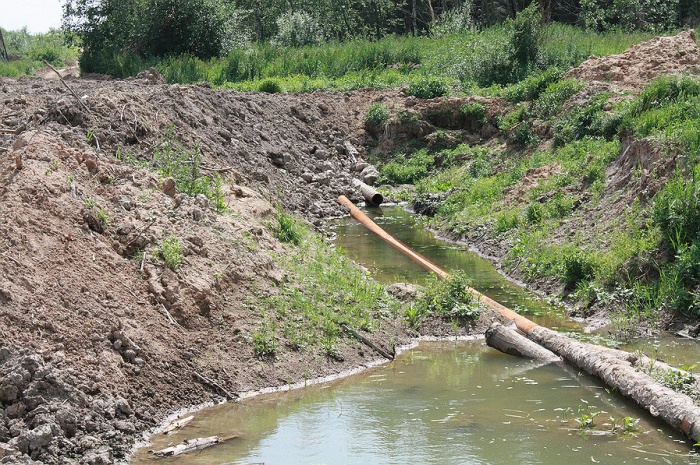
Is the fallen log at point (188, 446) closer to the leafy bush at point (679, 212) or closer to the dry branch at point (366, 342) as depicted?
the dry branch at point (366, 342)

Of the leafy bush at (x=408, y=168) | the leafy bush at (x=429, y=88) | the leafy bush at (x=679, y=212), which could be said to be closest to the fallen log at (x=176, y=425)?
the leafy bush at (x=679, y=212)

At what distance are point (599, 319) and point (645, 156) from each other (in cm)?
359

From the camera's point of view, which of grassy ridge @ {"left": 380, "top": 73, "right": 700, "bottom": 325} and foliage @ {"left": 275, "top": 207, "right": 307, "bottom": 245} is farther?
foliage @ {"left": 275, "top": 207, "right": 307, "bottom": 245}

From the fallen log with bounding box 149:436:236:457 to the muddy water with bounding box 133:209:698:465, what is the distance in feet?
0.25

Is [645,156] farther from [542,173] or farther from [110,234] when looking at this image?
[110,234]

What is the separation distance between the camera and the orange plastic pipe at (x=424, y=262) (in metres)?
11.1

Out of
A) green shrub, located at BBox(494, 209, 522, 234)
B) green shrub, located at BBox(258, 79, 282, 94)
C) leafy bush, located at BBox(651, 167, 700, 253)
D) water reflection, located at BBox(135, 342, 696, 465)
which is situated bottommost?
water reflection, located at BBox(135, 342, 696, 465)

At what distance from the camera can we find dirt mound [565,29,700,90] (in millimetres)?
18250

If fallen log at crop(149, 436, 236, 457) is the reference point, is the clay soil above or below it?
above

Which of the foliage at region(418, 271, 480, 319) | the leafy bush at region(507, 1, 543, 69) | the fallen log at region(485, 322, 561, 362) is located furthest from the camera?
the leafy bush at region(507, 1, 543, 69)

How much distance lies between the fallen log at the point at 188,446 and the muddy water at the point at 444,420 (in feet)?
0.25

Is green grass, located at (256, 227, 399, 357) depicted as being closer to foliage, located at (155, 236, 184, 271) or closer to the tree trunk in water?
foliage, located at (155, 236, 184, 271)

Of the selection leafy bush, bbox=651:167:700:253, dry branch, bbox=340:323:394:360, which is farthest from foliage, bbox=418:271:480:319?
leafy bush, bbox=651:167:700:253

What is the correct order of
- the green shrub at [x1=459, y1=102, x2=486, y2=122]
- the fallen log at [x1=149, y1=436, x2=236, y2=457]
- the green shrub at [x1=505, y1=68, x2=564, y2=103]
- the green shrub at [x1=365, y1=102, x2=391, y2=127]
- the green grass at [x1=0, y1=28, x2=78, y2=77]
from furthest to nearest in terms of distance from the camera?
the green grass at [x1=0, y1=28, x2=78, y2=77], the green shrub at [x1=365, y1=102, x2=391, y2=127], the green shrub at [x1=459, y1=102, x2=486, y2=122], the green shrub at [x1=505, y1=68, x2=564, y2=103], the fallen log at [x1=149, y1=436, x2=236, y2=457]
